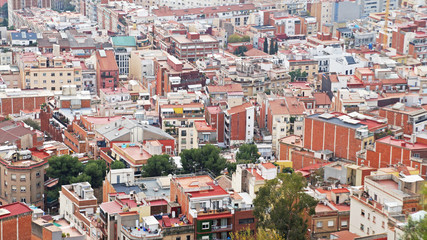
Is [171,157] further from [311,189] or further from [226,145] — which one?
[311,189]

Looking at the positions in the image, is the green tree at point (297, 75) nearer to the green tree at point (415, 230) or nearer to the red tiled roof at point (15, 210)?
the red tiled roof at point (15, 210)

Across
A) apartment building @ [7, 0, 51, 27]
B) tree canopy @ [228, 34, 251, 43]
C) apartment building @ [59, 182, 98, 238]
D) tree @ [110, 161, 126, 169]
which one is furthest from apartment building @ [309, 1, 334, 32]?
apartment building @ [59, 182, 98, 238]

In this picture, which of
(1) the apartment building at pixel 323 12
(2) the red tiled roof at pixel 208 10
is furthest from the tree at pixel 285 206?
(1) the apartment building at pixel 323 12

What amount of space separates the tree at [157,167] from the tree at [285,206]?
16.3 meters

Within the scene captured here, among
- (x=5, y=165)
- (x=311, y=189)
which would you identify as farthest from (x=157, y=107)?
(x=311, y=189)

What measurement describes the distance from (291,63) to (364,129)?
35311 mm

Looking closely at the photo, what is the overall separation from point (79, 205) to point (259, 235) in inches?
530

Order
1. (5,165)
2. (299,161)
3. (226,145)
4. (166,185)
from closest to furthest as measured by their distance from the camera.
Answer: (166,185), (5,165), (299,161), (226,145)

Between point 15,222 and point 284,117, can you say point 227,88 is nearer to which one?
point 284,117

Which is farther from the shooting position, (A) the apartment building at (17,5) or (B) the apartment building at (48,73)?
(A) the apartment building at (17,5)

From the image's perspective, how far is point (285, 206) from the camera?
4484 cm

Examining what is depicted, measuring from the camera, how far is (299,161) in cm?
6462

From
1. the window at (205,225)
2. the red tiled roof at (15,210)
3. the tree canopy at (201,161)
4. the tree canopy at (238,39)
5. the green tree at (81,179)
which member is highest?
the tree canopy at (238,39)

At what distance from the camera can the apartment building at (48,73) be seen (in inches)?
3570
